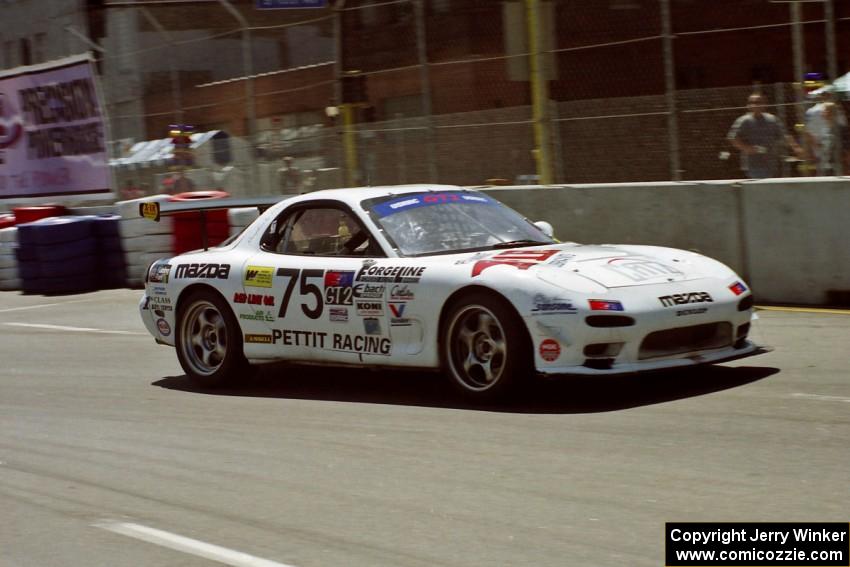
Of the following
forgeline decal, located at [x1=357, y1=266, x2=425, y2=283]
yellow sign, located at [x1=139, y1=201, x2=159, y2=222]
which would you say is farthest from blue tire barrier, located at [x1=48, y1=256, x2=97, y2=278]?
forgeline decal, located at [x1=357, y1=266, x2=425, y2=283]

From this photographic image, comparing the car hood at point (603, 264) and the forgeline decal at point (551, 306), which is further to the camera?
the car hood at point (603, 264)

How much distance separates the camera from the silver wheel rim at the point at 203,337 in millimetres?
9156

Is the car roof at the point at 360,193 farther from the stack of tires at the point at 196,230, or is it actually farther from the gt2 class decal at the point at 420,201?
the stack of tires at the point at 196,230

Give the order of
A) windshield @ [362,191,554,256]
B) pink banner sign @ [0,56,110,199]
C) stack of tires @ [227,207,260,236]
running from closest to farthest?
windshield @ [362,191,554,256] → stack of tires @ [227,207,260,236] → pink banner sign @ [0,56,110,199]

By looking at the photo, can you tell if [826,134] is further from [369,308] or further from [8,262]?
[8,262]

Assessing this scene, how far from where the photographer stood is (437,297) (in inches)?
299

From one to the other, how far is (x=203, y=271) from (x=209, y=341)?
0.49 meters

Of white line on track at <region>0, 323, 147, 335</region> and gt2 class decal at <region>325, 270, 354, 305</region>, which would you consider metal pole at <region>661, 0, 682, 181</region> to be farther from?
gt2 class decal at <region>325, 270, 354, 305</region>

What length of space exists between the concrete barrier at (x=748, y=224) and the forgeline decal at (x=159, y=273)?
16.0 ft

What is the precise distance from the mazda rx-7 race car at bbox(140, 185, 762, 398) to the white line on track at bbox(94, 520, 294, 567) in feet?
8.19

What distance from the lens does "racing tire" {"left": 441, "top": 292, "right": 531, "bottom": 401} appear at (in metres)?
7.23

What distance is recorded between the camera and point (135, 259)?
1803 cm

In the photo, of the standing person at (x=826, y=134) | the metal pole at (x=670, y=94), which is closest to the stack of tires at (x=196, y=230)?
the metal pole at (x=670, y=94)

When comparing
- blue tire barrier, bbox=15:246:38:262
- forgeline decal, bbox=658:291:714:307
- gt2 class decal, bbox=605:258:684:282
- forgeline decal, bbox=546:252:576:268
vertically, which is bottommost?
blue tire barrier, bbox=15:246:38:262
